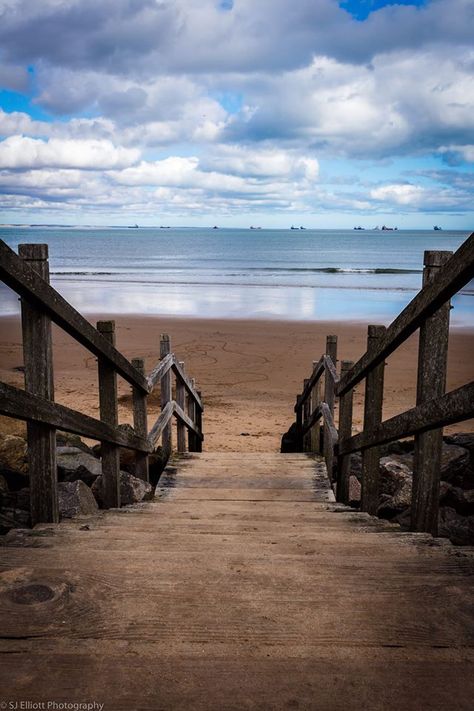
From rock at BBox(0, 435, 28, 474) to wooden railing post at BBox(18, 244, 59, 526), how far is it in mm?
2550

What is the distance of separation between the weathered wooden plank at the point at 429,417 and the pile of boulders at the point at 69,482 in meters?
1.98

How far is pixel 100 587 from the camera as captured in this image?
2107mm

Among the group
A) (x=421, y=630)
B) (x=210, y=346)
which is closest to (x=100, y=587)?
(x=421, y=630)

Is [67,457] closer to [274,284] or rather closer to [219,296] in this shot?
[219,296]

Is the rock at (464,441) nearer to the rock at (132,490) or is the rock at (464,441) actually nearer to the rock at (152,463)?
the rock at (152,463)

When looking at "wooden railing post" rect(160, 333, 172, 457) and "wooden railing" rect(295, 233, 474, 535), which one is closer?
"wooden railing" rect(295, 233, 474, 535)

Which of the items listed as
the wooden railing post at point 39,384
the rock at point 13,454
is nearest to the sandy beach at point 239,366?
the rock at point 13,454

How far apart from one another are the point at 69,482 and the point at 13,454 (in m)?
1.51

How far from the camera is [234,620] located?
1914 mm

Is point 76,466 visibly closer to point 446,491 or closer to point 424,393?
point 446,491

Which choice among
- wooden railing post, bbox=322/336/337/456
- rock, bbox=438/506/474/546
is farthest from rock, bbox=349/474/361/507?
rock, bbox=438/506/474/546

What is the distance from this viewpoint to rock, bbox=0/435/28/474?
5.39m

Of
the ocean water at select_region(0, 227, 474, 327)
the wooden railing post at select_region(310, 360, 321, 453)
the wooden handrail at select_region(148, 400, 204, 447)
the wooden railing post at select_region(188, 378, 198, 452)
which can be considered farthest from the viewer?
the ocean water at select_region(0, 227, 474, 327)

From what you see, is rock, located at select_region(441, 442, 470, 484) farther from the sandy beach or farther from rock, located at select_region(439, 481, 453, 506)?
the sandy beach
